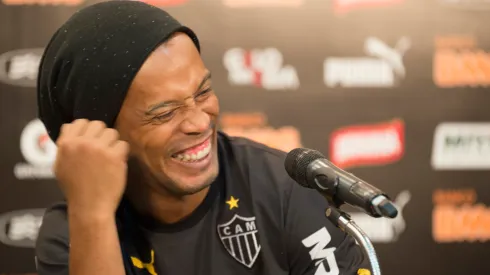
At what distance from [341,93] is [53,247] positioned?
1.37 metres

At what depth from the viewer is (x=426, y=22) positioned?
2.27 meters

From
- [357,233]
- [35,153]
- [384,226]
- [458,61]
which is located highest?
[357,233]

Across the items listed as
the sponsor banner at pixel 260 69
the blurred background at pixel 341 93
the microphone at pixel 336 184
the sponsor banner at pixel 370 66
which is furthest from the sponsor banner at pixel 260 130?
the microphone at pixel 336 184

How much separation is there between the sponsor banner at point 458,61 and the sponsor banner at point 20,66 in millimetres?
1524

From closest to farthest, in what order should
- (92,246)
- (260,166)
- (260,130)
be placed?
(92,246) → (260,166) → (260,130)

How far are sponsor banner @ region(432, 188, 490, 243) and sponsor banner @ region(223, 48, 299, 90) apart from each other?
0.76m

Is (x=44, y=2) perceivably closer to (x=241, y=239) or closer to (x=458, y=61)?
(x=241, y=239)

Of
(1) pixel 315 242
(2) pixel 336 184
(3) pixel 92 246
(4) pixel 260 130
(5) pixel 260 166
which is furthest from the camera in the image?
(4) pixel 260 130

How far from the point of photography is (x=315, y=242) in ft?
4.07

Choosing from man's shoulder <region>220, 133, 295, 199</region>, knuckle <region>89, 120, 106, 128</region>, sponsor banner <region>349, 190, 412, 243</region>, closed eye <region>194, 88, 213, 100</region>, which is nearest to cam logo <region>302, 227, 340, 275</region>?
man's shoulder <region>220, 133, 295, 199</region>

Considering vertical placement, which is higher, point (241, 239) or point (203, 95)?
point (203, 95)

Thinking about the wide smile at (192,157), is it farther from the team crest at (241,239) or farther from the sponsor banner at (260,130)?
the sponsor banner at (260,130)

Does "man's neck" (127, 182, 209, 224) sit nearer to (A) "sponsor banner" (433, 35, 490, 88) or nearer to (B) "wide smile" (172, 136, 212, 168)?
(B) "wide smile" (172, 136, 212, 168)

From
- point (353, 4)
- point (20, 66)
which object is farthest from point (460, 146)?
point (20, 66)
